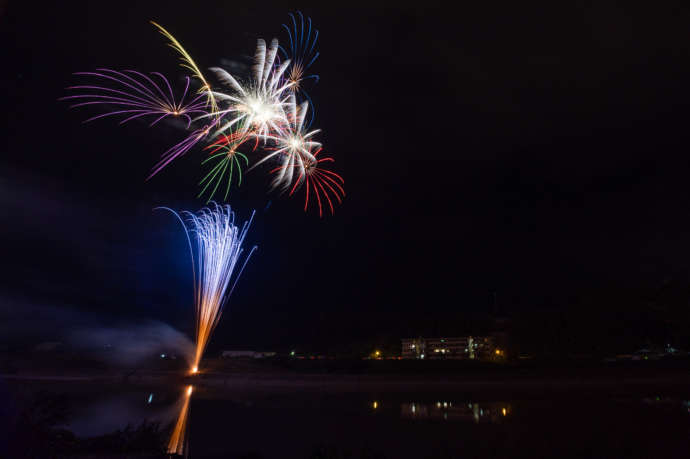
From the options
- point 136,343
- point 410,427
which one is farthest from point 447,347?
point 410,427

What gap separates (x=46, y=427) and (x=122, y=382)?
1514 inches

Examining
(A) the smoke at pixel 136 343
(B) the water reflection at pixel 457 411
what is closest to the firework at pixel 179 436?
(B) the water reflection at pixel 457 411

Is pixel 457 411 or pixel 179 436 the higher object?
pixel 457 411

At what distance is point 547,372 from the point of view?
1576 inches

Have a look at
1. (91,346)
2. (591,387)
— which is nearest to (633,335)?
(591,387)

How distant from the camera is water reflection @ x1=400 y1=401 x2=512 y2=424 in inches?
684

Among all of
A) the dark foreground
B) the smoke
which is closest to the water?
the dark foreground

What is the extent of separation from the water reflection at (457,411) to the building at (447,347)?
4977cm

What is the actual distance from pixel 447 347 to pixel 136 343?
56505 mm

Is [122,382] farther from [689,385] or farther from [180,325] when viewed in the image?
[689,385]

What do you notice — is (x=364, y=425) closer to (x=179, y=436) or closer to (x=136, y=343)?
(x=179, y=436)

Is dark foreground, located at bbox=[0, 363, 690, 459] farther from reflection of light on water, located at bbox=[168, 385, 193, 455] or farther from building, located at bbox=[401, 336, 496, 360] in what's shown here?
building, located at bbox=[401, 336, 496, 360]

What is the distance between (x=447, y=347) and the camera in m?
80.6

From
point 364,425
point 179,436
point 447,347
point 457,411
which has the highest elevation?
point 447,347
